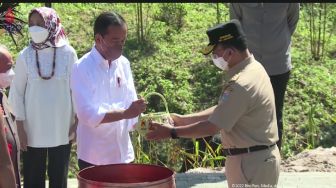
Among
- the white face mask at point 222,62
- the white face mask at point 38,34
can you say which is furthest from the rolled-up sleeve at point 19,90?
the white face mask at point 222,62

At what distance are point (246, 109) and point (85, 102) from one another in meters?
0.98

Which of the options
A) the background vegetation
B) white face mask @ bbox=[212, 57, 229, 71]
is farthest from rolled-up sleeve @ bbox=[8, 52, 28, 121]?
the background vegetation

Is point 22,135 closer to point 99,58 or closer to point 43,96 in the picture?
point 43,96

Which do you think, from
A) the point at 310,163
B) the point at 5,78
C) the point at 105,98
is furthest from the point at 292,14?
the point at 5,78

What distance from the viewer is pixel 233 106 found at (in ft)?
13.8

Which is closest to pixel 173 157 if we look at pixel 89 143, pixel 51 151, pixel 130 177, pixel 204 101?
pixel 204 101

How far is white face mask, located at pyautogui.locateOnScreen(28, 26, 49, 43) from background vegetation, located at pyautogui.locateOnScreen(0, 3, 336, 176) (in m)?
1.91

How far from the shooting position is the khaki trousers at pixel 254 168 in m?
4.32

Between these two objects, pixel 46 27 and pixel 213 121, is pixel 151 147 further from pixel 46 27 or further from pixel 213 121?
pixel 213 121

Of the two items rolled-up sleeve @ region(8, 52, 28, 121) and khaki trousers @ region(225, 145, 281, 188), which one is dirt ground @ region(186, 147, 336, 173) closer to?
rolled-up sleeve @ region(8, 52, 28, 121)

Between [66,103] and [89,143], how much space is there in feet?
3.05

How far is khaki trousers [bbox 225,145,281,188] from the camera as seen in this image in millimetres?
4324

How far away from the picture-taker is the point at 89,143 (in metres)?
4.50

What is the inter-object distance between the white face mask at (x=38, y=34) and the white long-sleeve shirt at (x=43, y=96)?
8 cm
